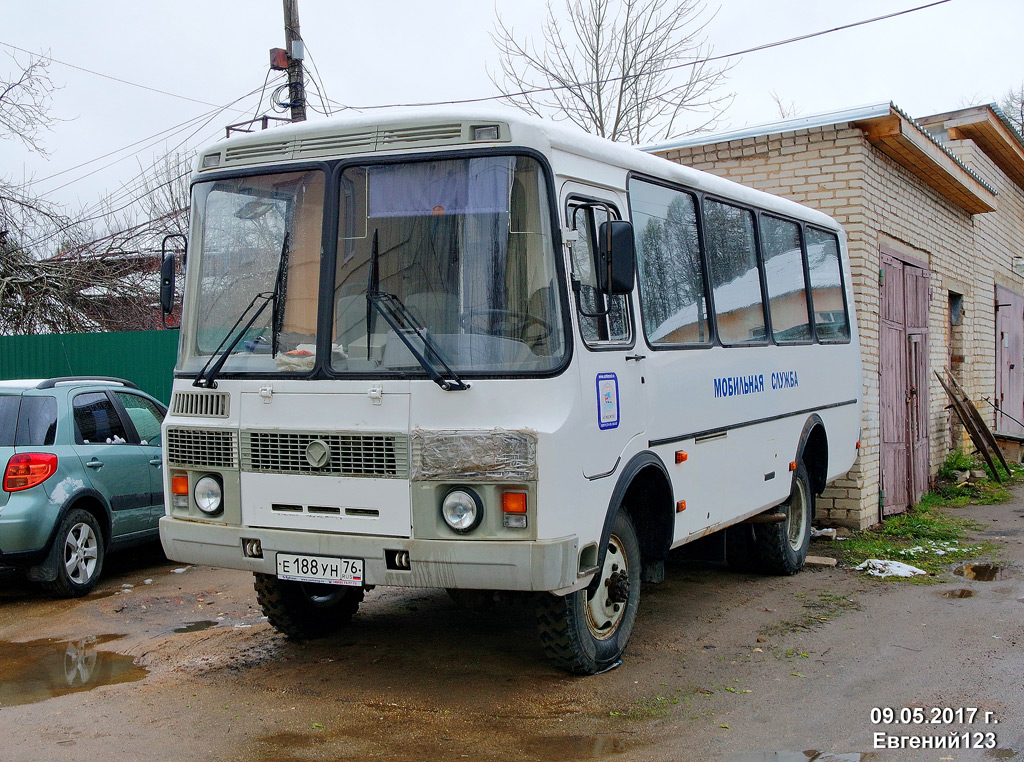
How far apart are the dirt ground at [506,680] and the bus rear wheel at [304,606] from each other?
108 millimetres

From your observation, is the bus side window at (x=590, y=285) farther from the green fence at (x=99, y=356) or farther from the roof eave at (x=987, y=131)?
the roof eave at (x=987, y=131)

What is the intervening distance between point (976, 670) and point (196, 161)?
5006mm

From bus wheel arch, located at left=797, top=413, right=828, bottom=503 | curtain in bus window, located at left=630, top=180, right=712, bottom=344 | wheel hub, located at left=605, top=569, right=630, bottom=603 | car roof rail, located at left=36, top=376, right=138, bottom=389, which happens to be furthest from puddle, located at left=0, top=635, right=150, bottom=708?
bus wheel arch, located at left=797, top=413, right=828, bottom=503

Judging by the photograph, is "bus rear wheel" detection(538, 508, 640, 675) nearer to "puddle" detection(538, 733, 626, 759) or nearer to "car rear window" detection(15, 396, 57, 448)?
"puddle" detection(538, 733, 626, 759)

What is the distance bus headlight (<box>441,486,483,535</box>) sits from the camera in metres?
4.57

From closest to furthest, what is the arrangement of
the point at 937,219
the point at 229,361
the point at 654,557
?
the point at 229,361, the point at 654,557, the point at 937,219

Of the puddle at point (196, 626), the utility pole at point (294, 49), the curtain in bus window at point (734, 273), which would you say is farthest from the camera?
the utility pole at point (294, 49)

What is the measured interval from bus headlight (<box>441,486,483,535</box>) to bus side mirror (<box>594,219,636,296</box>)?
1170mm

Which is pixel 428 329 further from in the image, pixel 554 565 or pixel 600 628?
pixel 600 628

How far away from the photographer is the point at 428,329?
473 cm

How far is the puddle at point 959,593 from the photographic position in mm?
7207

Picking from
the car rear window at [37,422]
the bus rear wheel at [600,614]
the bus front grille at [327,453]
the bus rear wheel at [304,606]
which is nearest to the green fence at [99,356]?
the car rear window at [37,422]

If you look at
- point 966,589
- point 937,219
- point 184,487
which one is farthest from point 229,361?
point 937,219

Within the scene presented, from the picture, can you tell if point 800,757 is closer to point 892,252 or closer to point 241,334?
point 241,334
